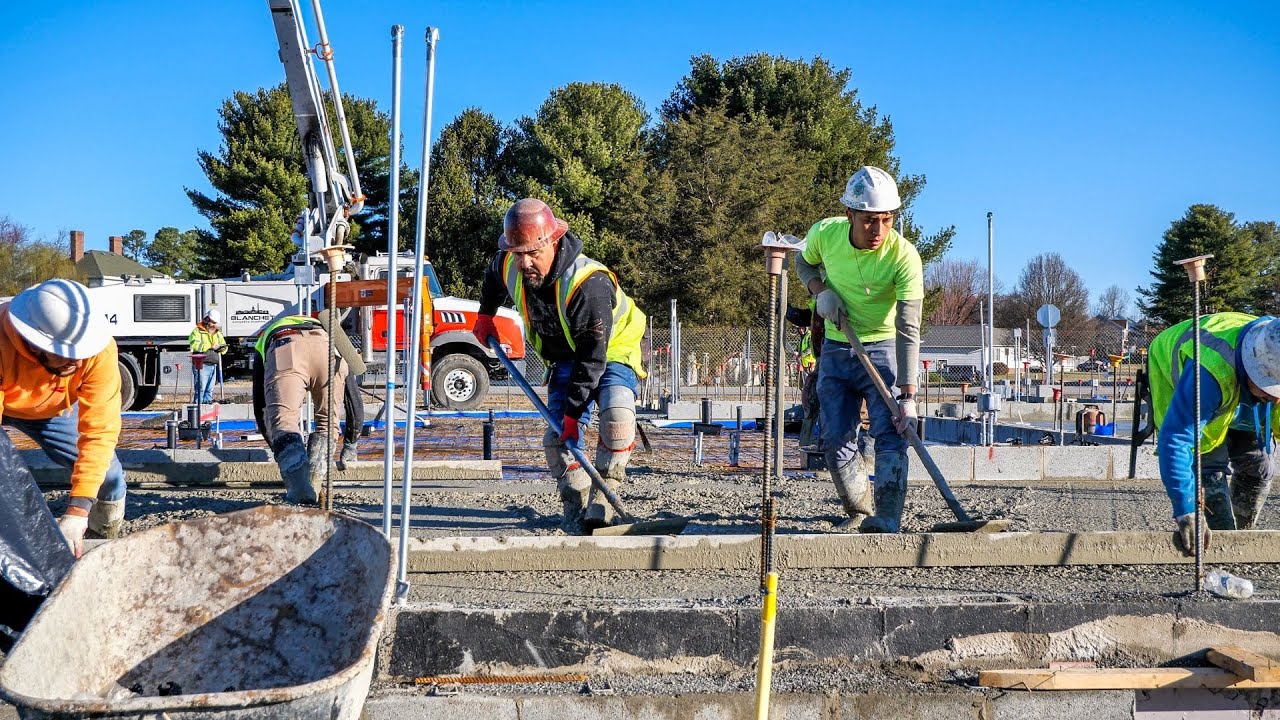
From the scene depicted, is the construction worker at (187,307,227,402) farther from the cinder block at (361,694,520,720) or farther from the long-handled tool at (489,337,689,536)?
the cinder block at (361,694,520,720)

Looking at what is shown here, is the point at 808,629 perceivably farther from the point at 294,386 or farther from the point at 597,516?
the point at 294,386

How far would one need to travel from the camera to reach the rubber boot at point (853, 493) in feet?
17.8

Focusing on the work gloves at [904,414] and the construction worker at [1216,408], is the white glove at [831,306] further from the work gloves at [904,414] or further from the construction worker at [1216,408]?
the construction worker at [1216,408]

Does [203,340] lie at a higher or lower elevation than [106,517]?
higher

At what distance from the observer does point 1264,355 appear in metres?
4.45

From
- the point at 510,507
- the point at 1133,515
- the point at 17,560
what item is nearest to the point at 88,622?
the point at 17,560

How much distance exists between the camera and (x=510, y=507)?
21.3 feet

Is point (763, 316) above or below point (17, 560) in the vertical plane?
above

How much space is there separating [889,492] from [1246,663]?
5.99ft

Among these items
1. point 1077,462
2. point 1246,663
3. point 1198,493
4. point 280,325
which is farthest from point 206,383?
point 1246,663

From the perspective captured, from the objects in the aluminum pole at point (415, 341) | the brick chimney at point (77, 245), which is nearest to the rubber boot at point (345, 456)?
the aluminum pole at point (415, 341)

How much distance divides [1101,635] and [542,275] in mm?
2862

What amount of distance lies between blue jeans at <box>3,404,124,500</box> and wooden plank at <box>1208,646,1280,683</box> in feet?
15.3

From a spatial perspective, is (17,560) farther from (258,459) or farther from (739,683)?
(258,459)
